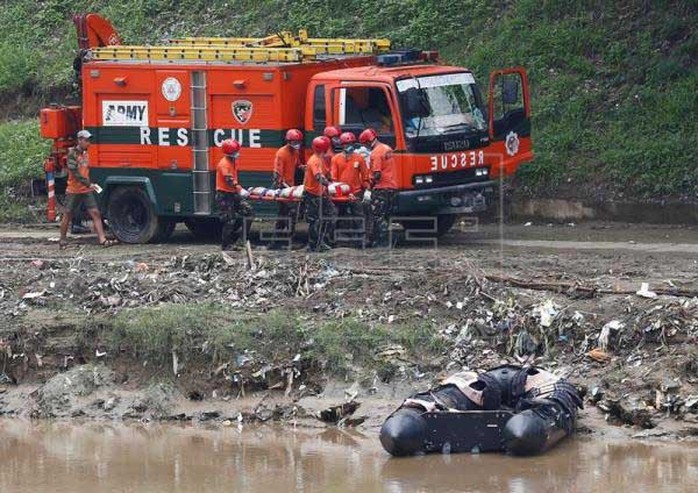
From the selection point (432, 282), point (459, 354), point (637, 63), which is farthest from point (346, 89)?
point (637, 63)

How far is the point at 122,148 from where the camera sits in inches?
823

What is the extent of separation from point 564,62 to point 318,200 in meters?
7.25

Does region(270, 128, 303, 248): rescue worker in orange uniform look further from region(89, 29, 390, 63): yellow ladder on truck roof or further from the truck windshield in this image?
the truck windshield

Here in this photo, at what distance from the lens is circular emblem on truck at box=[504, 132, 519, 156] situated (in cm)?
2062

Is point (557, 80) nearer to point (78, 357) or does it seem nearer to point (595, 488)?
point (78, 357)

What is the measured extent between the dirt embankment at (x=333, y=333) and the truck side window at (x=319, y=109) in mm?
1904

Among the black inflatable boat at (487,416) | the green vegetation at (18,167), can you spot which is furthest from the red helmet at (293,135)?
the green vegetation at (18,167)

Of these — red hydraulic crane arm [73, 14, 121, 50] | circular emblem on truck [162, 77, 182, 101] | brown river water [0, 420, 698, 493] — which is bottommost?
brown river water [0, 420, 698, 493]

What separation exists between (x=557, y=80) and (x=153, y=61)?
7.10m

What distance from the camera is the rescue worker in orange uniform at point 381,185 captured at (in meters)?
19.0

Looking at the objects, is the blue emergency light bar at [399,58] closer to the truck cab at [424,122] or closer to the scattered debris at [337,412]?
the truck cab at [424,122]

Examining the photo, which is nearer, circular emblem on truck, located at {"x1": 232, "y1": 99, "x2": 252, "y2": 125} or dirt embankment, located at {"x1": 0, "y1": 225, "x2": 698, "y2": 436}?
dirt embankment, located at {"x1": 0, "y1": 225, "x2": 698, "y2": 436}

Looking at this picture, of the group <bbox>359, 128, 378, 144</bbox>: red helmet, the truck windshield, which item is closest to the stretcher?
<bbox>359, 128, 378, 144</bbox>: red helmet

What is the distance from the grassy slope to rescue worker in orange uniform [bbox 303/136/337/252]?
5.06m
